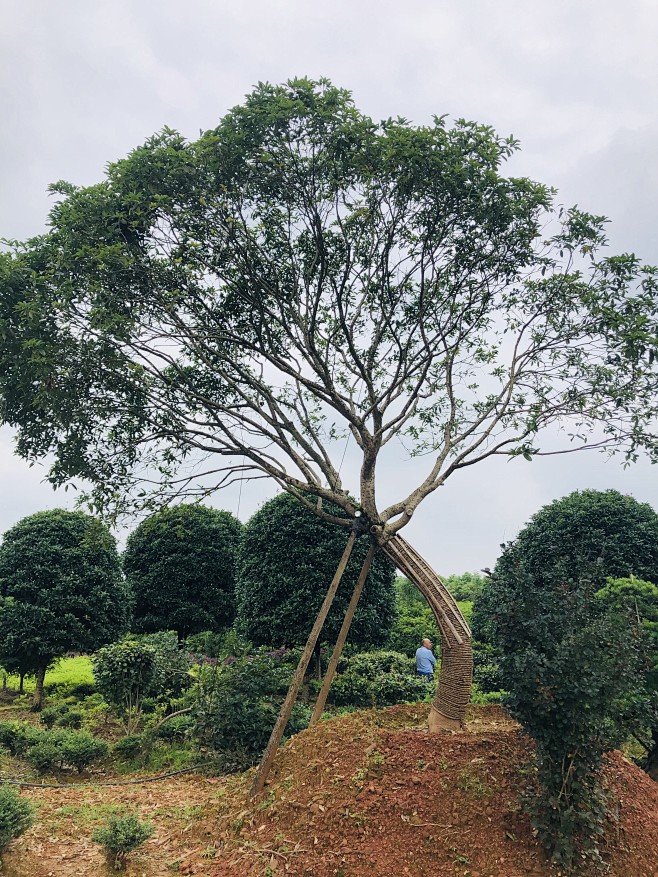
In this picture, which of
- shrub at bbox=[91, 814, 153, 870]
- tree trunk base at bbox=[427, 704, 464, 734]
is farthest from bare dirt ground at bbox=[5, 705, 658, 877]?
tree trunk base at bbox=[427, 704, 464, 734]

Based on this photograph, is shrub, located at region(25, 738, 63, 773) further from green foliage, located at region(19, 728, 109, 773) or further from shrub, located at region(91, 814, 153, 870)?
shrub, located at region(91, 814, 153, 870)

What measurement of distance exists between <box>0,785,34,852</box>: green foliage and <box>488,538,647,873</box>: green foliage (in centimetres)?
462

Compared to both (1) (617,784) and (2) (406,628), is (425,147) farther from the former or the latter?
(2) (406,628)

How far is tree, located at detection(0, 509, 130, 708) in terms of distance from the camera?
14047mm

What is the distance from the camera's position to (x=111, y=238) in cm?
880

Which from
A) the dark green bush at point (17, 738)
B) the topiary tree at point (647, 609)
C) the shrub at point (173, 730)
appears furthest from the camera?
the shrub at point (173, 730)

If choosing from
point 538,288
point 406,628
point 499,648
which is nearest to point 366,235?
point 538,288

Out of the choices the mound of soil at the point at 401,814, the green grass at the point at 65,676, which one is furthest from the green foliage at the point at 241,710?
the green grass at the point at 65,676

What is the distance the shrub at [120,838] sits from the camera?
241 inches

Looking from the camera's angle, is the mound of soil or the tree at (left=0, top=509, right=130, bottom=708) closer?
the mound of soil

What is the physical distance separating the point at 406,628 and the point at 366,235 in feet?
41.9

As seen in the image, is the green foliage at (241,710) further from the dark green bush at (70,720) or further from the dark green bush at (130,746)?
the dark green bush at (70,720)

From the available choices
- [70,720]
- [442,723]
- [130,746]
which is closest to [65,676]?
[70,720]

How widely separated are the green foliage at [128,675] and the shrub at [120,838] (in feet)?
16.3
